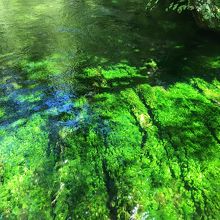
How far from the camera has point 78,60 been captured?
29.1 feet

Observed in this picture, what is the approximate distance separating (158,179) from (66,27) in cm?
835

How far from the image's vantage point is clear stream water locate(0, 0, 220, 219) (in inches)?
238

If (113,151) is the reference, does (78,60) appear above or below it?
below

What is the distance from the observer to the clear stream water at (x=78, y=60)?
19.8ft

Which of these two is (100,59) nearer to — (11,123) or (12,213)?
(11,123)

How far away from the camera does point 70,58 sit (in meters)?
9.04

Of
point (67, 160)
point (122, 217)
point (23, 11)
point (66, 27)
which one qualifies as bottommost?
point (23, 11)

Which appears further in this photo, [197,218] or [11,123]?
[11,123]

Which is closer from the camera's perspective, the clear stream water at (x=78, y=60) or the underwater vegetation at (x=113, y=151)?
the underwater vegetation at (x=113, y=151)

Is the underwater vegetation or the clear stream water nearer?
the underwater vegetation

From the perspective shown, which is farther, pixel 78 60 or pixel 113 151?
pixel 78 60

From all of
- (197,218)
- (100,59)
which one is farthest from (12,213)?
(100,59)

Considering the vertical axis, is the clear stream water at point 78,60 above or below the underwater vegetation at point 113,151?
below

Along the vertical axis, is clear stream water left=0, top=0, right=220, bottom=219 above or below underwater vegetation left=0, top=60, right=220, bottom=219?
below
